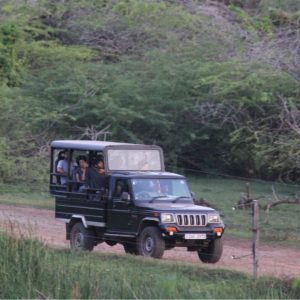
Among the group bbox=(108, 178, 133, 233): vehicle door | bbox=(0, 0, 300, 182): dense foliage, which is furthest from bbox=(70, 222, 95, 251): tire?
bbox=(0, 0, 300, 182): dense foliage

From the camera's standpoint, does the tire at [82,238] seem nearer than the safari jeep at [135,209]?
No

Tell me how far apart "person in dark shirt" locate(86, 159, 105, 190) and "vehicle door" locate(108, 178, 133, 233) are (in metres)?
0.46

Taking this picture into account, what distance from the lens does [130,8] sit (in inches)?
1588

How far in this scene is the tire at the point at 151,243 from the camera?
18.0m

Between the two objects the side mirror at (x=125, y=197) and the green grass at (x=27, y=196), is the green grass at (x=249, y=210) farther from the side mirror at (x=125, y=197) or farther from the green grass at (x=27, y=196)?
the side mirror at (x=125, y=197)

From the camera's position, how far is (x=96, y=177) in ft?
64.2

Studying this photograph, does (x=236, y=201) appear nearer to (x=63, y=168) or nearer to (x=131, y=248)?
(x=63, y=168)

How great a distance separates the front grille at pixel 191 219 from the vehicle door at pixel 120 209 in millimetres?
1061

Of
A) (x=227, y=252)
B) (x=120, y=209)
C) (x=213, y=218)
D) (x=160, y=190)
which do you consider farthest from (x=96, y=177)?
(x=227, y=252)

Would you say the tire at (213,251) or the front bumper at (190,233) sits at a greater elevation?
the front bumper at (190,233)

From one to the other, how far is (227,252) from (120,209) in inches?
116

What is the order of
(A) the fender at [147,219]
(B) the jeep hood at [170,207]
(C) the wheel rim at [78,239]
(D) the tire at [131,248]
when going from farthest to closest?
(C) the wheel rim at [78,239]
(D) the tire at [131,248]
(B) the jeep hood at [170,207]
(A) the fender at [147,219]

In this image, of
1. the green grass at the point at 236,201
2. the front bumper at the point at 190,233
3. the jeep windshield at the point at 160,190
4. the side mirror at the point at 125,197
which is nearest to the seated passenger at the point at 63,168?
the side mirror at the point at 125,197

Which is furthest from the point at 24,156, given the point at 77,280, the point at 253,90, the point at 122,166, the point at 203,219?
the point at 77,280
